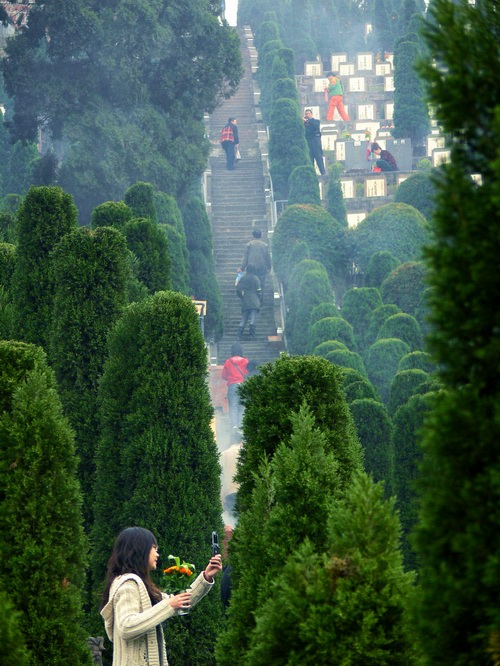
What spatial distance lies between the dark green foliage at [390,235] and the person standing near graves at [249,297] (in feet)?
10.0

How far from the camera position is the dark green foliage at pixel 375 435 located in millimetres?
14383

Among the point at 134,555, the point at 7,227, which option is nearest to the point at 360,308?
the point at 7,227

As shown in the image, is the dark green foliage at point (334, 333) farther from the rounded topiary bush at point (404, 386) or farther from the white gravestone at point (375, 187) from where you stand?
the white gravestone at point (375, 187)

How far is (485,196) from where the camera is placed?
369 cm

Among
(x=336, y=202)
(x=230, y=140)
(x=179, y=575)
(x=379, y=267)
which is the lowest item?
(x=379, y=267)

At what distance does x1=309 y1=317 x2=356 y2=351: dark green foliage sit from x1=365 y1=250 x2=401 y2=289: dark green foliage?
415cm

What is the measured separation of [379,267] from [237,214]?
842 cm

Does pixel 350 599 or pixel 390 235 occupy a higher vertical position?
pixel 350 599

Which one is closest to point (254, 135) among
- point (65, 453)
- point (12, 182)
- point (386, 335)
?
point (12, 182)

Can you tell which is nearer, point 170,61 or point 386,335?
point 386,335

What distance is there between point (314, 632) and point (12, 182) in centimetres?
2802

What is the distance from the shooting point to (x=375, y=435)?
575 inches

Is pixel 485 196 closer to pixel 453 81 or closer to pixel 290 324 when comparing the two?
pixel 453 81

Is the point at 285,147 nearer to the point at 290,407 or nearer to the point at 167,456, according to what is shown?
the point at 167,456
